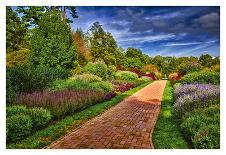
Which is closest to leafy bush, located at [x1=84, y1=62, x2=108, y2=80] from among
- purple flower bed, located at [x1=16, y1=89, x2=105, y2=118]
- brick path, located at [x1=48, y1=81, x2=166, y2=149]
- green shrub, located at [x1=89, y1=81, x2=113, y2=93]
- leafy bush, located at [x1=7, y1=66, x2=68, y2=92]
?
green shrub, located at [x1=89, y1=81, x2=113, y2=93]

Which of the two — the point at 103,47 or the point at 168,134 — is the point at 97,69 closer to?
the point at 103,47

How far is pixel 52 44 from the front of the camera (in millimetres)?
15828

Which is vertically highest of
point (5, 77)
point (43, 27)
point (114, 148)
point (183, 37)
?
point (43, 27)

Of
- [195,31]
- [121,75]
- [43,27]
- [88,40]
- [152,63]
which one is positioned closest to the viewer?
[195,31]

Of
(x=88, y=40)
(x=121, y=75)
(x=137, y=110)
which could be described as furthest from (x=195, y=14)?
(x=88, y=40)

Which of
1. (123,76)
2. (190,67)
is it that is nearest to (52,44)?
(190,67)

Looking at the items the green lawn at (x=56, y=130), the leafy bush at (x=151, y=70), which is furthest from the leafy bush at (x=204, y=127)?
the leafy bush at (x=151, y=70)

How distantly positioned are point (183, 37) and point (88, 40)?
20410mm

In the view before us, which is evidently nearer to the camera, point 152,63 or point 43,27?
point 43,27

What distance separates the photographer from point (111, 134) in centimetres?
678

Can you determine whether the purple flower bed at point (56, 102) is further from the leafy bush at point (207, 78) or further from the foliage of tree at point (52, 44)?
the foliage of tree at point (52, 44)

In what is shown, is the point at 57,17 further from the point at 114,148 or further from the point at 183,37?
the point at 114,148

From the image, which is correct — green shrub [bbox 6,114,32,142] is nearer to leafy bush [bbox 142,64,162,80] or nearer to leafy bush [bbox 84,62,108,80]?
leafy bush [bbox 84,62,108,80]

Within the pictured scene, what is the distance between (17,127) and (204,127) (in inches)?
151
